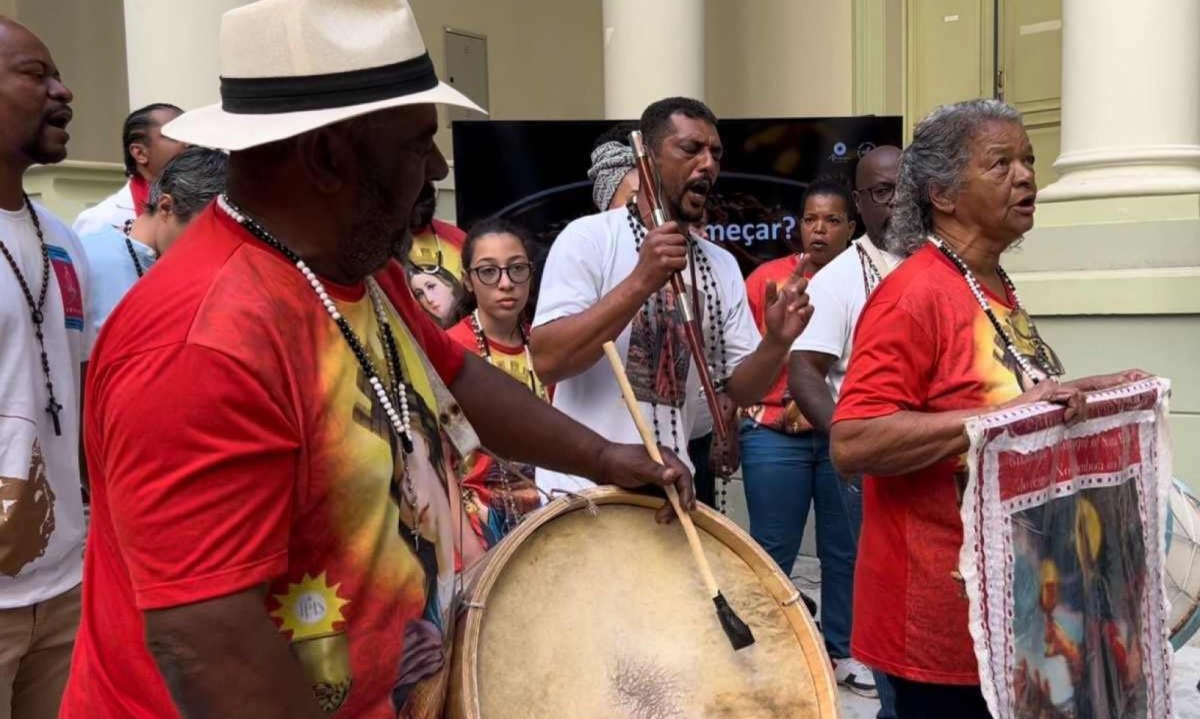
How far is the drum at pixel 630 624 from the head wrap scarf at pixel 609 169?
2578 millimetres

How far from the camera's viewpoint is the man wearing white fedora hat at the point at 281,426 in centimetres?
140

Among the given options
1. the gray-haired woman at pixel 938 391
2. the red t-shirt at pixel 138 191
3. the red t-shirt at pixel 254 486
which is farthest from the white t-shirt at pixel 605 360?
the red t-shirt at pixel 138 191

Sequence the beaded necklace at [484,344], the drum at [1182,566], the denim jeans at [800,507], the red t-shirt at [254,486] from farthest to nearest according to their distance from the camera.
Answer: the denim jeans at [800,507], the beaded necklace at [484,344], the drum at [1182,566], the red t-shirt at [254,486]

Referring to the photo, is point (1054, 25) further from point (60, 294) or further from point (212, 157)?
point (60, 294)

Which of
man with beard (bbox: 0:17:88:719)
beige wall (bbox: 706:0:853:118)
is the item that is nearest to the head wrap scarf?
man with beard (bbox: 0:17:88:719)

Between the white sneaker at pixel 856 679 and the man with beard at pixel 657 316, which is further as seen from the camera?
the white sneaker at pixel 856 679

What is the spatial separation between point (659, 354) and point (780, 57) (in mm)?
5960

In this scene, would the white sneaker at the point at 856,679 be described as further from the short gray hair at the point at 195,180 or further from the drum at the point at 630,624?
the short gray hair at the point at 195,180

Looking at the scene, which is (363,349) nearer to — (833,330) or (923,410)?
(923,410)

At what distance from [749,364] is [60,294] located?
1878mm

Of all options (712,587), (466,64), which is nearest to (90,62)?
(466,64)

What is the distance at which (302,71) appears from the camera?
1.57 metres

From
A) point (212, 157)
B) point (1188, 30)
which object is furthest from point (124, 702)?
point (1188, 30)

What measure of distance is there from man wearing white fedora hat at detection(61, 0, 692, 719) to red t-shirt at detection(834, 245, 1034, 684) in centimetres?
128
